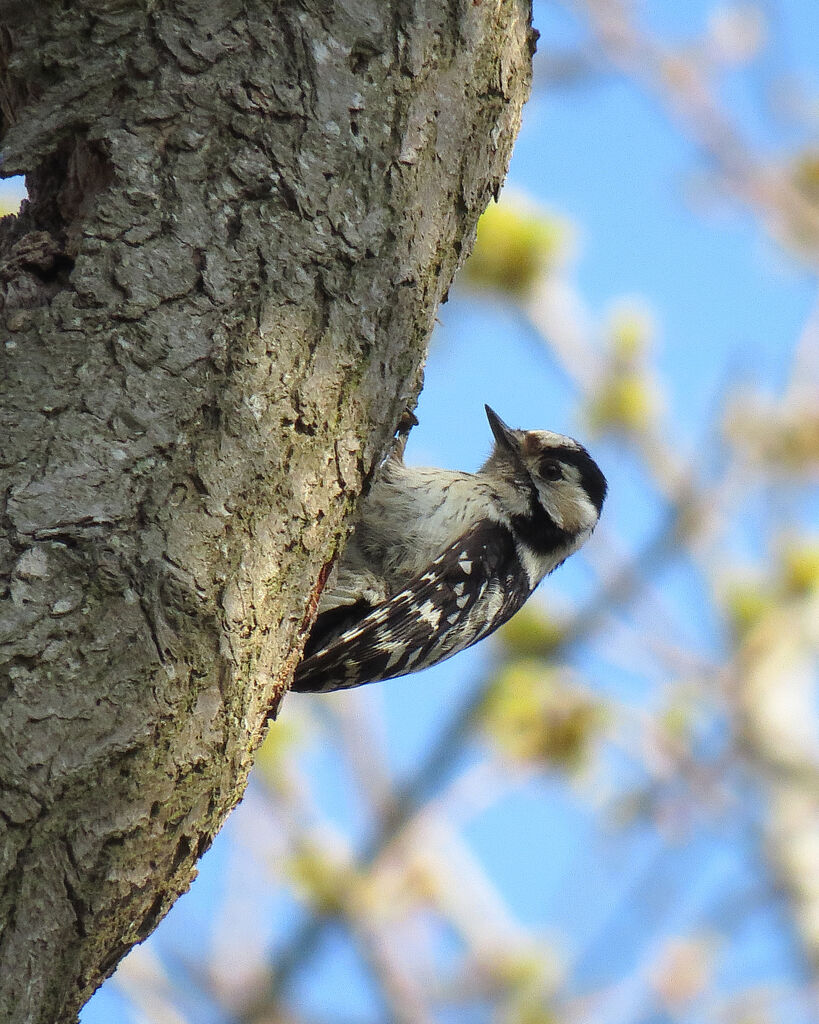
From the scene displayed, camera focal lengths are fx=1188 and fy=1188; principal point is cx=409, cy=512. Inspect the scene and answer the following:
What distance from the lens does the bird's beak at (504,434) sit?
4.55 meters

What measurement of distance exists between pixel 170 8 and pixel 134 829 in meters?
1.67

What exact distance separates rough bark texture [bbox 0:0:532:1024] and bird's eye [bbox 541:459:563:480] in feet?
5.68

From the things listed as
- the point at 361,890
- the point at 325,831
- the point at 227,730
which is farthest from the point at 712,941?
the point at 227,730

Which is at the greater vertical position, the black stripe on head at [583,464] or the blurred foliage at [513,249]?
the blurred foliage at [513,249]

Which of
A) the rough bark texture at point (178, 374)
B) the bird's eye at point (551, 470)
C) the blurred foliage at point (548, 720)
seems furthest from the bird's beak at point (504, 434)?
the blurred foliage at point (548, 720)

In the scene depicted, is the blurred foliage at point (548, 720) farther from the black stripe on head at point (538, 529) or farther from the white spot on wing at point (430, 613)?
the white spot on wing at point (430, 613)

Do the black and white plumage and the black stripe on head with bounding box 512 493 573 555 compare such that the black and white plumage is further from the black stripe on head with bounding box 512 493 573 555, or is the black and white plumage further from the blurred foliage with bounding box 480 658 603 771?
the blurred foliage with bounding box 480 658 603 771

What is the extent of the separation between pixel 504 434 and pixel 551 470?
26 centimetres

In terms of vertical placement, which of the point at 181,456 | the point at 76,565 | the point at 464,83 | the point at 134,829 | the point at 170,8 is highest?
the point at 170,8

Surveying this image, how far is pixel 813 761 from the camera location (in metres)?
8.01

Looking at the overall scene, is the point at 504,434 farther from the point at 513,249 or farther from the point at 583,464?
the point at 513,249

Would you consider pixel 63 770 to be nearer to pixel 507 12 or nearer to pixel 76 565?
pixel 76 565

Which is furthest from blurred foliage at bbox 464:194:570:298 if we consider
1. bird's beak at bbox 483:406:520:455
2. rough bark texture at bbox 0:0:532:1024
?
rough bark texture at bbox 0:0:532:1024

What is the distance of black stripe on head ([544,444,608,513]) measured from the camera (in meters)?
4.45
